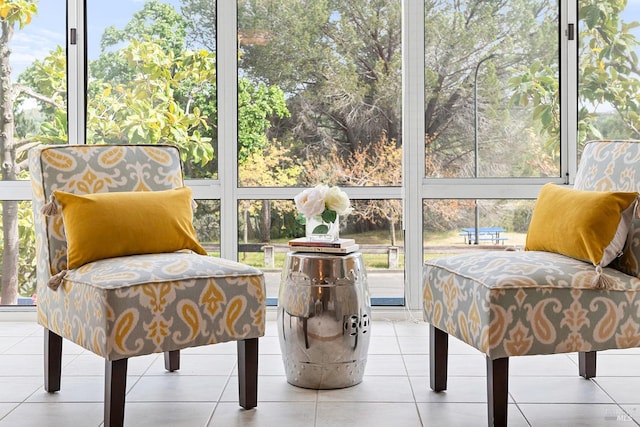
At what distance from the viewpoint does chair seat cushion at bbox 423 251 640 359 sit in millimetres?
2361

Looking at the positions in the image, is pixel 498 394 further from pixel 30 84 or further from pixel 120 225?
pixel 30 84

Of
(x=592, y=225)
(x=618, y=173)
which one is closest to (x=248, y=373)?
(x=592, y=225)

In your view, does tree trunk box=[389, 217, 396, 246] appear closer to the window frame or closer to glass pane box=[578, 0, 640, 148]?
the window frame

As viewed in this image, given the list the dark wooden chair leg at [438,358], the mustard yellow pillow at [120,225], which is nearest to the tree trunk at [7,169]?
the mustard yellow pillow at [120,225]

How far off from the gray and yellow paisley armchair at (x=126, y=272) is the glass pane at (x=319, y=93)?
48.4 inches

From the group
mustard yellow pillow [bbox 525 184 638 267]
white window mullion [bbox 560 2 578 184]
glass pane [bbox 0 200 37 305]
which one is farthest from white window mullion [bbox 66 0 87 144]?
mustard yellow pillow [bbox 525 184 638 267]

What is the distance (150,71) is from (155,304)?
217 centimetres

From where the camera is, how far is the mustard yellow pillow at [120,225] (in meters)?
2.70

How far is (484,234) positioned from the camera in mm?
4328

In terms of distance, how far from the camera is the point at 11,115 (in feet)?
14.3

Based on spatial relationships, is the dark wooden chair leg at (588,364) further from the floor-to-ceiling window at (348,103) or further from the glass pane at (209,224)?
the glass pane at (209,224)

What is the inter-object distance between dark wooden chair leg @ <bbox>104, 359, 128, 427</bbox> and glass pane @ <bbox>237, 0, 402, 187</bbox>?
2052mm

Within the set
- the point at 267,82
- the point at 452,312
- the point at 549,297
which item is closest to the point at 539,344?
the point at 549,297

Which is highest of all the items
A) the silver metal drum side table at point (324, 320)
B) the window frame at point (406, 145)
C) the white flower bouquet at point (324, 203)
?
the window frame at point (406, 145)
